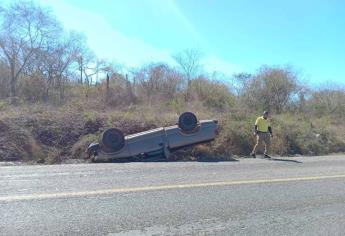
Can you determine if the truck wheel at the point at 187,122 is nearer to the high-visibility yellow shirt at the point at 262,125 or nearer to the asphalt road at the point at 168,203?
the high-visibility yellow shirt at the point at 262,125

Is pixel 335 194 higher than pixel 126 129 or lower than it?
lower

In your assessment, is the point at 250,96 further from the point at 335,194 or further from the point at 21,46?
the point at 335,194

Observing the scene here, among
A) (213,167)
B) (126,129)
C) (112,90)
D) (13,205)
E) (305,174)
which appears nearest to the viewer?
(13,205)

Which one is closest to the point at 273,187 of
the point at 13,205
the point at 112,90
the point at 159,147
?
the point at 13,205

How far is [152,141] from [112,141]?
1.26 metres

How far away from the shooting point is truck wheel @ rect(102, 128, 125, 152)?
490 inches

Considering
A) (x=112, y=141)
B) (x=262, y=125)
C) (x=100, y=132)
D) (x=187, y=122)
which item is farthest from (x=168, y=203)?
(x=262, y=125)

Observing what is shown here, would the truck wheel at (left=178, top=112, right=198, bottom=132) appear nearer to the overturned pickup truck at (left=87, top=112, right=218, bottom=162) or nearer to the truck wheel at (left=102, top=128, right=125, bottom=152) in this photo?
the overturned pickup truck at (left=87, top=112, right=218, bottom=162)

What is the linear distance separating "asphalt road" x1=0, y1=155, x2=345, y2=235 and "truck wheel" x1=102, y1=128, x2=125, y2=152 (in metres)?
3.15

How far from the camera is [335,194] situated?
23.7ft

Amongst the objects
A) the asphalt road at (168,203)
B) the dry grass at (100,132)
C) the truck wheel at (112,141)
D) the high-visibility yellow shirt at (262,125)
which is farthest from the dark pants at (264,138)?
the asphalt road at (168,203)

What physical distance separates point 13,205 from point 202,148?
9.56 metres

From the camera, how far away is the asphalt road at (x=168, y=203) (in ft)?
16.2

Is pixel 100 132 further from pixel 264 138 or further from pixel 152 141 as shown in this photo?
pixel 264 138
